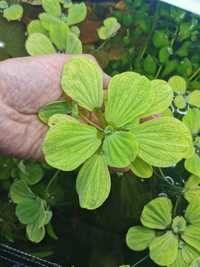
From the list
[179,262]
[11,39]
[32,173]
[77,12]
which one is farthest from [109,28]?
[179,262]

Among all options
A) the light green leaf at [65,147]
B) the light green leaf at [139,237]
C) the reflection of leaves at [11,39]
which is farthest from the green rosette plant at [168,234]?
the reflection of leaves at [11,39]

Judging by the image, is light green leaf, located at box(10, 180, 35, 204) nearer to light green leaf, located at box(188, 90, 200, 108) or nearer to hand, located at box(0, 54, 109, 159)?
hand, located at box(0, 54, 109, 159)

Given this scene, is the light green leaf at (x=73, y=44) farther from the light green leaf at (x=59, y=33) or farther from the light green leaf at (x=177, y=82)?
the light green leaf at (x=177, y=82)

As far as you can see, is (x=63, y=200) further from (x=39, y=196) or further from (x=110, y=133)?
(x=110, y=133)

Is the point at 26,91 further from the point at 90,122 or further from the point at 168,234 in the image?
the point at 168,234

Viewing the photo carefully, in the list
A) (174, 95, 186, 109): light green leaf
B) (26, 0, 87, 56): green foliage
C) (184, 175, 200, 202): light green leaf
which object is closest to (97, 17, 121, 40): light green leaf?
(26, 0, 87, 56): green foliage
